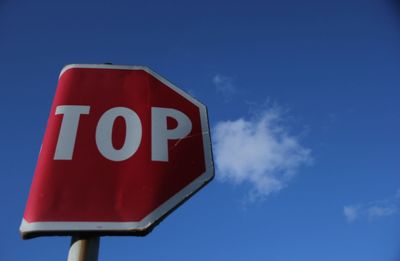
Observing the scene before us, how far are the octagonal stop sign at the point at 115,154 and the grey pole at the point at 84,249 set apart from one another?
0.03 meters

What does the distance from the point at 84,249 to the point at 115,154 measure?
14.8 inches

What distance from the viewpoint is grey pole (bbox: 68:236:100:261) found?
117cm

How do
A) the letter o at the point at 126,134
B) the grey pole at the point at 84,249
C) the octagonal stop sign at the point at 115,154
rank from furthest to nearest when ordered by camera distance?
the letter o at the point at 126,134 → the octagonal stop sign at the point at 115,154 → the grey pole at the point at 84,249

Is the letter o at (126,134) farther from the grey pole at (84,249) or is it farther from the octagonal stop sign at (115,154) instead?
the grey pole at (84,249)

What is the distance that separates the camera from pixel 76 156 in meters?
1.43

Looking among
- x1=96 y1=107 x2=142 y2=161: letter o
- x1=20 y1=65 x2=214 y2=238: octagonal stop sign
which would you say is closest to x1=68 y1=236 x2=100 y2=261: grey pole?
x1=20 y1=65 x2=214 y2=238: octagonal stop sign

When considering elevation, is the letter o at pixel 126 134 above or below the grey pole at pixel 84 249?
above

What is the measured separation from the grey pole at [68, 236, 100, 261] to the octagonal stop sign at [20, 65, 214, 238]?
0.03 m

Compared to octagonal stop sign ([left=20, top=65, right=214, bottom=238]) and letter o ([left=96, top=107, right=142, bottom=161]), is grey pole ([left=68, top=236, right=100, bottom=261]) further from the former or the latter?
letter o ([left=96, top=107, right=142, bottom=161])

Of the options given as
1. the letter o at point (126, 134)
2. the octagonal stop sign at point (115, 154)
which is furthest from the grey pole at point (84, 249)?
the letter o at point (126, 134)

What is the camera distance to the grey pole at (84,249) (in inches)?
46.2

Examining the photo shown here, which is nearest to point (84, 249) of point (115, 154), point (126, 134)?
point (115, 154)

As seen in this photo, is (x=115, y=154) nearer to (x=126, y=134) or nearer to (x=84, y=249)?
(x=126, y=134)

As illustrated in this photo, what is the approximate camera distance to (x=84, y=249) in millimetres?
1192
